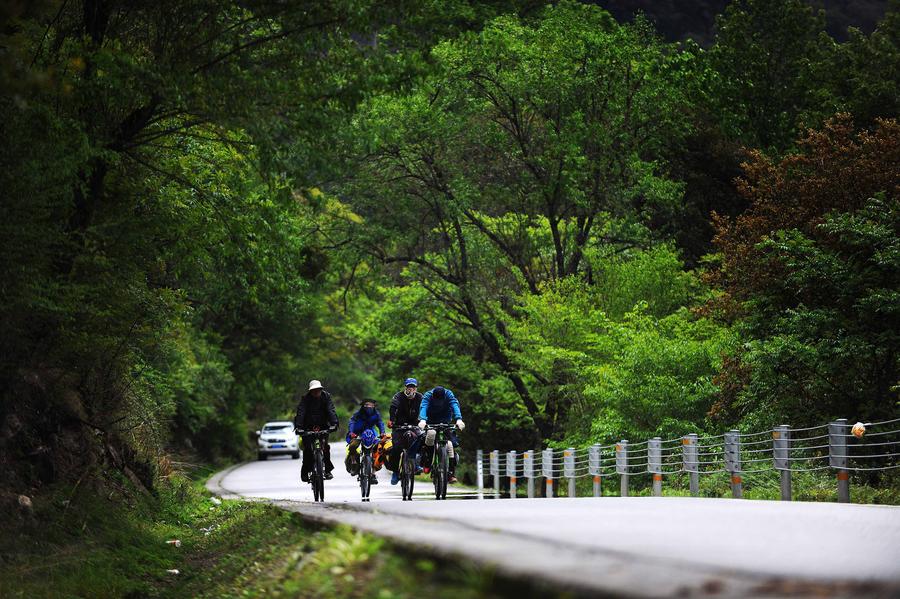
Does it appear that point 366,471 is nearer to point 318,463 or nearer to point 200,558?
point 318,463

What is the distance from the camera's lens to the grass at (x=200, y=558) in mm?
7266

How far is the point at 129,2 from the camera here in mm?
18422

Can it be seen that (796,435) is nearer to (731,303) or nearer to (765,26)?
(731,303)

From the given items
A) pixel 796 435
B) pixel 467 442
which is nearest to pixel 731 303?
pixel 796 435

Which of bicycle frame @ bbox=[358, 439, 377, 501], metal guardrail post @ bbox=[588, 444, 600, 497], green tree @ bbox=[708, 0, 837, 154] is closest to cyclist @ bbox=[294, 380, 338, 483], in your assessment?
bicycle frame @ bbox=[358, 439, 377, 501]

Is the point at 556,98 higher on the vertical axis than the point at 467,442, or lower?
higher

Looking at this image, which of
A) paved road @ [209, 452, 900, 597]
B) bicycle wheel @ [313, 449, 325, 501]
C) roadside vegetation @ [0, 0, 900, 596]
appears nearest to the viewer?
paved road @ [209, 452, 900, 597]

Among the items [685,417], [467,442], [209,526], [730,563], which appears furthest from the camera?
[467,442]

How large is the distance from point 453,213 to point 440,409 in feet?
67.4

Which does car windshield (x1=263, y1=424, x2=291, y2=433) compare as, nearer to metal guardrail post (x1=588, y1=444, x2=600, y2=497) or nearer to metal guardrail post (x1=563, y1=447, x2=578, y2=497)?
metal guardrail post (x1=563, y1=447, x2=578, y2=497)

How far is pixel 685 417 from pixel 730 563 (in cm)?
2367

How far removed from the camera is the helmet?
2197 cm

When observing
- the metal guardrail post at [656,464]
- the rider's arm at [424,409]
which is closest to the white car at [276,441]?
the metal guardrail post at [656,464]

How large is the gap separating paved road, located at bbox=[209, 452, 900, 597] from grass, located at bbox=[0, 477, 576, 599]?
0.78ft
